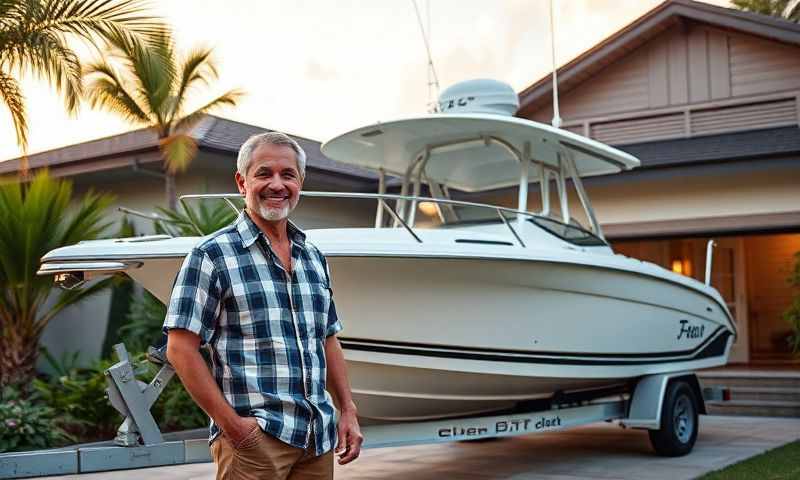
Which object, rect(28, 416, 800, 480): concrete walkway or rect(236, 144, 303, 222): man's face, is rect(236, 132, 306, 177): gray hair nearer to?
rect(236, 144, 303, 222): man's face

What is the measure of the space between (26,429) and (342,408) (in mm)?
5592

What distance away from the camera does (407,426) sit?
6.09m

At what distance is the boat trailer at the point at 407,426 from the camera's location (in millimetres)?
4395

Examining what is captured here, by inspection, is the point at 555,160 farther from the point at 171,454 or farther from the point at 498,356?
the point at 171,454

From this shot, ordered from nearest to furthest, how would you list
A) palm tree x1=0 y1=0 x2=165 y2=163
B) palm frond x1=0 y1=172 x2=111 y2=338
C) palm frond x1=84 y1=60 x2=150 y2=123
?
palm tree x1=0 y1=0 x2=165 y2=163
palm frond x1=0 y1=172 x2=111 y2=338
palm frond x1=84 y1=60 x2=150 y2=123

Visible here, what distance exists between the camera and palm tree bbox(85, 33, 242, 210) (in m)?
11.9

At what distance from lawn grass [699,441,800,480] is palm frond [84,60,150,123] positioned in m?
8.88

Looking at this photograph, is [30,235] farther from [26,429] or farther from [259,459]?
[259,459]

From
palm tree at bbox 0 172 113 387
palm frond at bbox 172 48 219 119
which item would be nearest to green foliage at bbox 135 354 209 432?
palm tree at bbox 0 172 113 387

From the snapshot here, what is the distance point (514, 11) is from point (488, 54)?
3.05 feet

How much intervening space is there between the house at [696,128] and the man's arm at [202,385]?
10.0 meters

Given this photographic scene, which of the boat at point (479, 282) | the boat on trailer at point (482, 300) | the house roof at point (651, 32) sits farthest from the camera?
the house roof at point (651, 32)

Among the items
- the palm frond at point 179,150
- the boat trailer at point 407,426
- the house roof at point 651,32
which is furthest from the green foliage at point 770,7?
the boat trailer at point 407,426

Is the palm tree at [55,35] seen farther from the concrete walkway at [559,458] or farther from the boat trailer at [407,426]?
the boat trailer at [407,426]
